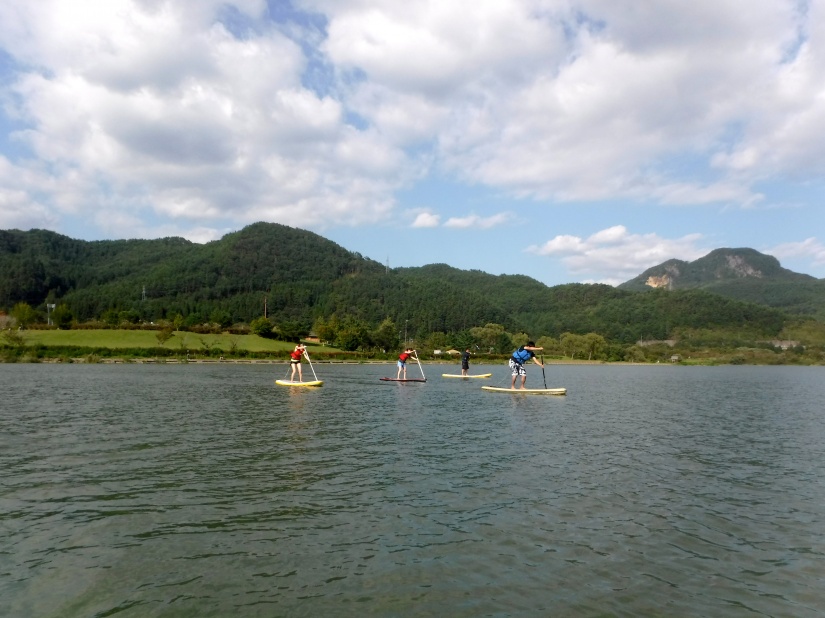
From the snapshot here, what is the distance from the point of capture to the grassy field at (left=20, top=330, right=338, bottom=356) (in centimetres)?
9825

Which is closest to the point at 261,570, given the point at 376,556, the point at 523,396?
the point at 376,556

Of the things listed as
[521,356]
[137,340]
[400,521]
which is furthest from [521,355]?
[137,340]

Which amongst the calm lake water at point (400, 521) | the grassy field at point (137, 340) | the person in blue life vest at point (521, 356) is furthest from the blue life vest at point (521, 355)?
the grassy field at point (137, 340)

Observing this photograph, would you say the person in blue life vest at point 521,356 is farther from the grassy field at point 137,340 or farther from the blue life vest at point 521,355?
the grassy field at point 137,340

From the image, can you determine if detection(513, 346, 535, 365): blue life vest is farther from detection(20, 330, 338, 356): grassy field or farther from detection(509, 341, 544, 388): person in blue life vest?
detection(20, 330, 338, 356): grassy field

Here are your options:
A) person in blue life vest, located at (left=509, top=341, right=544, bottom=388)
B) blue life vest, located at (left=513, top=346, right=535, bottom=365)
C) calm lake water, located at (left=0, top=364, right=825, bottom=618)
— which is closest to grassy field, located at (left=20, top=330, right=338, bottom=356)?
person in blue life vest, located at (left=509, top=341, right=544, bottom=388)

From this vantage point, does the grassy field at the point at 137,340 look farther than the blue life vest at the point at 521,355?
Yes

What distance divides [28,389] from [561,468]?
35.8m

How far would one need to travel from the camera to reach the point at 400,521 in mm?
11156

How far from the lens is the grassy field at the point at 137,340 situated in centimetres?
9825

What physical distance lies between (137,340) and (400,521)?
10720 cm

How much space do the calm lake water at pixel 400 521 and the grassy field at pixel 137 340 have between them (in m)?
84.0

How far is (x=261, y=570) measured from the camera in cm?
878

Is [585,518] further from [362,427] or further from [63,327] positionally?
[63,327]
